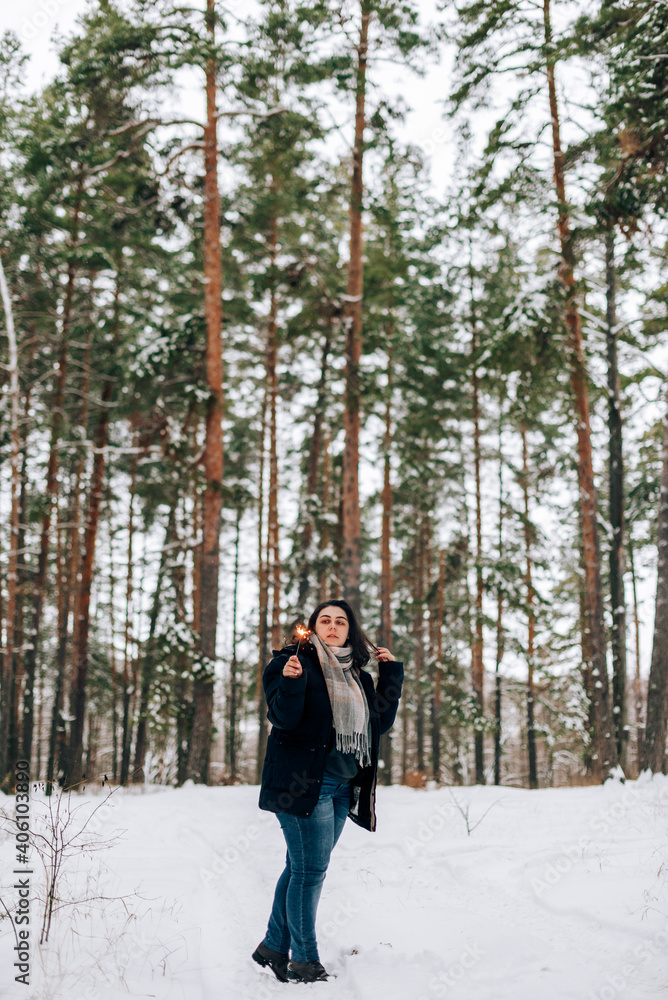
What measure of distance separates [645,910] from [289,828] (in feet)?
6.87

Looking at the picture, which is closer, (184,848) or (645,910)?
(645,910)

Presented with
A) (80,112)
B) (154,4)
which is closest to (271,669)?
A: (154,4)

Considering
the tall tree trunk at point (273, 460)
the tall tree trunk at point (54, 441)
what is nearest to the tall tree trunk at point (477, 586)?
the tall tree trunk at point (273, 460)

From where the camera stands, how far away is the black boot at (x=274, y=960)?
3.38 metres

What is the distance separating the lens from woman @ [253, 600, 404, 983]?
11.0ft

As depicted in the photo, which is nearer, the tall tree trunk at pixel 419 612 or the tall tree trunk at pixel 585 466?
the tall tree trunk at pixel 585 466

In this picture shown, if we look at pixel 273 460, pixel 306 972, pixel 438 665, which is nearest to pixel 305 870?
pixel 306 972

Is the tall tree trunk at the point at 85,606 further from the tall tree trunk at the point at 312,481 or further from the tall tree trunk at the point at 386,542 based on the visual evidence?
the tall tree trunk at the point at 386,542

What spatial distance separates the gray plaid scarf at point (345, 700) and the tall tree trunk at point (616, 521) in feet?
34.7

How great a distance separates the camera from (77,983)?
9.93ft

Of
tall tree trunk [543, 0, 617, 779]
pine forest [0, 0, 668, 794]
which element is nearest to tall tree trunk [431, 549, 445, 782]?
pine forest [0, 0, 668, 794]

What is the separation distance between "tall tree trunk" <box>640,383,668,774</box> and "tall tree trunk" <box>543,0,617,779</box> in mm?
1289

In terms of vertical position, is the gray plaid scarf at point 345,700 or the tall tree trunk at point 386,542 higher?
the tall tree trunk at point 386,542

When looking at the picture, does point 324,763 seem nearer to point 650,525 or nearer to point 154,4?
point 154,4
